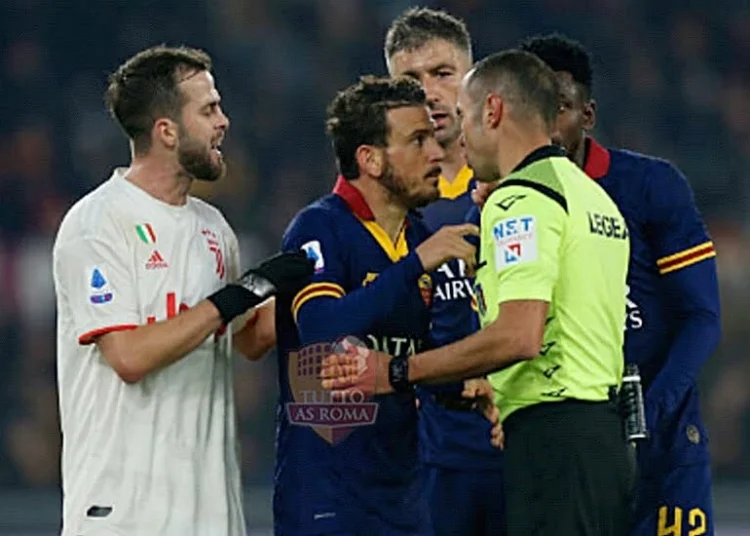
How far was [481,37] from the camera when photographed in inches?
508

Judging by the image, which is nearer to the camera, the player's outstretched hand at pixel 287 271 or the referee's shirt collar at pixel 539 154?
the referee's shirt collar at pixel 539 154

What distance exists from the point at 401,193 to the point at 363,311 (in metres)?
0.50

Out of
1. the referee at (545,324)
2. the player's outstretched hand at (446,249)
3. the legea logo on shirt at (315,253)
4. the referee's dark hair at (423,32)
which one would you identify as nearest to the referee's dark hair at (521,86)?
the referee at (545,324)

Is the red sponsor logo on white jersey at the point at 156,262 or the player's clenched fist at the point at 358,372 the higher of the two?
the red sponsor logo on white jersey at the point at 156,262

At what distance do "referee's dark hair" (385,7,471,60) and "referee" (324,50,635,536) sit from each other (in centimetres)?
166

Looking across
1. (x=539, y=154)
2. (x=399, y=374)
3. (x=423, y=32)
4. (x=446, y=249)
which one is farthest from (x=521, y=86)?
(x=423, y=32)

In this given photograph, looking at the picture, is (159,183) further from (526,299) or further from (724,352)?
(724,352)

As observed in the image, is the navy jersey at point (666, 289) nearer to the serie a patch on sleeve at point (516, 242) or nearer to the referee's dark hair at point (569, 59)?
the referee's dark hair at point (569, 59)

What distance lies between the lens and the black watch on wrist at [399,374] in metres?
5.32

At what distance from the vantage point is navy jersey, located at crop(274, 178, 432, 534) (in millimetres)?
5438

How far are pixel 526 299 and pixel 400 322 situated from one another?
2.54 feet

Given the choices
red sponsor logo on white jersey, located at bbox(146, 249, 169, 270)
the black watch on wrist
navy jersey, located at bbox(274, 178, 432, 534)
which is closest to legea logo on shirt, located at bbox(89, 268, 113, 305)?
red sponsor logo on white jersey, located at bbox(146, 249, 169, 270)

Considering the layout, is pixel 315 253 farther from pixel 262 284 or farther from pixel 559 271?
Result: pixel 559 271

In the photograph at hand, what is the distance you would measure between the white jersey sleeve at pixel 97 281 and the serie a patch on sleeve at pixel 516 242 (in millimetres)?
1150
